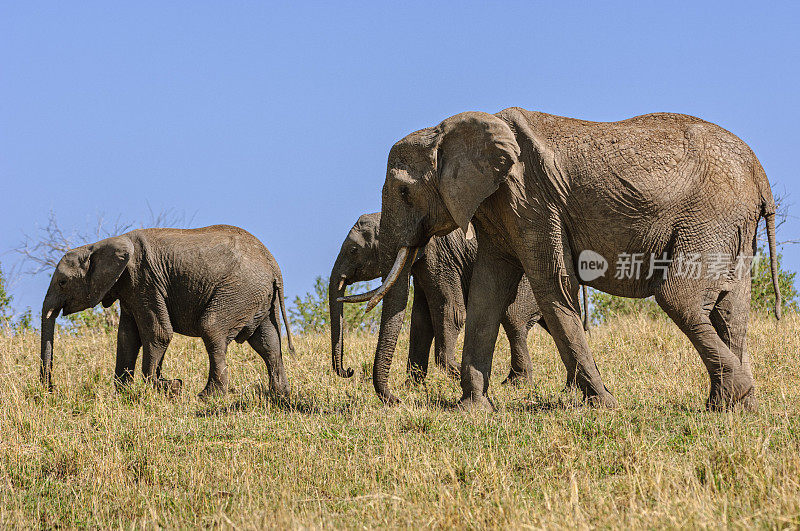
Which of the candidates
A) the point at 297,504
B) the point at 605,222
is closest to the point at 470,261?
the point at 605,222

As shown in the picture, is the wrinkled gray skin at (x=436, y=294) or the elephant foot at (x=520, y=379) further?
the elephant foot at (x=520, y=379)

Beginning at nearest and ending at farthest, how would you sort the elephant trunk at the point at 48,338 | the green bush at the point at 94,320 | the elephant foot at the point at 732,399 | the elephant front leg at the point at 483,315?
the elephant foot at the point at 732,399 → the elephant front leg at the point at 483,315 → the elephant trunk at the point at 48,338 → the green bush at the point at 94,320

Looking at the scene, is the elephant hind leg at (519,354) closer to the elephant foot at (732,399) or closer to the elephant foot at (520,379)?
the elephant foot at (520,379)

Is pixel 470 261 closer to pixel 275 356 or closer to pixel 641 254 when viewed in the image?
pixel 275 356

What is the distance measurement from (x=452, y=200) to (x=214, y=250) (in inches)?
172

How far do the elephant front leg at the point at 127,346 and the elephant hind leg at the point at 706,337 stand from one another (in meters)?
6.82

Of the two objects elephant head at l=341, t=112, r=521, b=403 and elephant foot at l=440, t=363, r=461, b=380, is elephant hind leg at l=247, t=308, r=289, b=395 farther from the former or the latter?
elephant head at l=341, t=112, r=521, b=403

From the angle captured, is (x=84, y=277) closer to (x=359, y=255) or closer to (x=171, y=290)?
(x=171, y=290)

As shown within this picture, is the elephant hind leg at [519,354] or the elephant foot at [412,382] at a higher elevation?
the elephant hind leg at [519,354]

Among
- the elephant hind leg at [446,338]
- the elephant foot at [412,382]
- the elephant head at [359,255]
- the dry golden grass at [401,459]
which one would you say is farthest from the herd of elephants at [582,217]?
the elephant head at [359,255]

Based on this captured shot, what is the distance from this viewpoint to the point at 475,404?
8461 millimetres

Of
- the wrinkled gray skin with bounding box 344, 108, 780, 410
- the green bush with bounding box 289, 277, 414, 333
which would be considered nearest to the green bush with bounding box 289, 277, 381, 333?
the green bush with bounding box 289, 277, 414, 333

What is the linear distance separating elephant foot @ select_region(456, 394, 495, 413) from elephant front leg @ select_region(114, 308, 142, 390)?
4.80m

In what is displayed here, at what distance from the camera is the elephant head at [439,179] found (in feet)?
25.7
